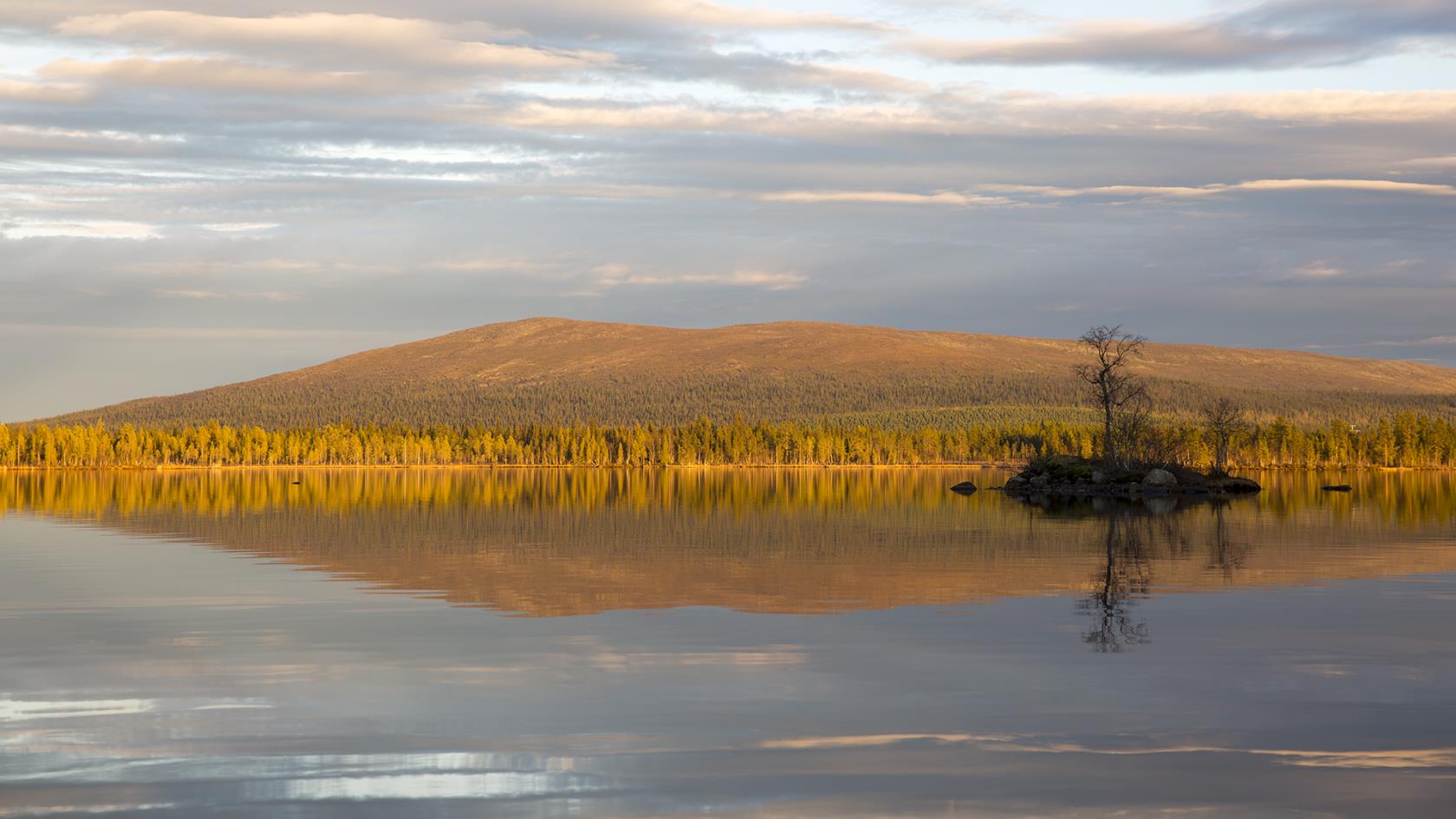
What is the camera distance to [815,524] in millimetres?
66375

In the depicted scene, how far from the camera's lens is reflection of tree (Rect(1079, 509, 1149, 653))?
2592 centimetres

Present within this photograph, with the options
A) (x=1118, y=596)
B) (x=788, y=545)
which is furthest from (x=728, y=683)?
(x=788, y=545)

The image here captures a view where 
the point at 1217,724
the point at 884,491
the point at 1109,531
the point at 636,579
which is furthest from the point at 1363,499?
the point at 1217,724

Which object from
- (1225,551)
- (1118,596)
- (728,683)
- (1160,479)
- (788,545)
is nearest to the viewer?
(728,683)

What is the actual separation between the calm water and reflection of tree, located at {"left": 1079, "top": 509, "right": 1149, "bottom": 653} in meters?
0.18

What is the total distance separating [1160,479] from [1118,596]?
88580mm

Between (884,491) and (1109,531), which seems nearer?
(1109,531)

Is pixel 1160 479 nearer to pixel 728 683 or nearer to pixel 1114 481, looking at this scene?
pixel 1114 481

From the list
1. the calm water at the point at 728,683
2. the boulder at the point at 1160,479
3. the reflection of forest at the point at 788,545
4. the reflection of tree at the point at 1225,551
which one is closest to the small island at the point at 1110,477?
the boulder at the point at 1160,479

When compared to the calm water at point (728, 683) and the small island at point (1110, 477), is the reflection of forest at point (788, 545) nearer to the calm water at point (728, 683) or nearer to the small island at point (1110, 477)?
the calm water at point (728, 683)

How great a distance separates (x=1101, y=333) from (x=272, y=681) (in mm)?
120958

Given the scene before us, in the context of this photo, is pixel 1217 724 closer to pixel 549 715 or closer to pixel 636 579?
pixel 549 715

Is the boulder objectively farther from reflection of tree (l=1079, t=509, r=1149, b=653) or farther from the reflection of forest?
reflection of tree (l=1079, t=509, r=1149, b=653)

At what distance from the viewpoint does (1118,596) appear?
33.4m
